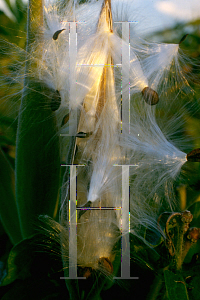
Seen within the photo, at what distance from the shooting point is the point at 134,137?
47 centimetres

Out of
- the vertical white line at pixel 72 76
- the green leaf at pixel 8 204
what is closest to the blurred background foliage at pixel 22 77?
the green leaf at pixel 8 204

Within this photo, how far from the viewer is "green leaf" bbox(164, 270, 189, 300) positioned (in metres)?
0.42

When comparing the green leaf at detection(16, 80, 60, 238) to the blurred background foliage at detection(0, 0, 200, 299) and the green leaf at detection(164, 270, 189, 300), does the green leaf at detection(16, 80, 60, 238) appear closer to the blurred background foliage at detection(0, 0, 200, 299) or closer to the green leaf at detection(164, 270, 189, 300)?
the blurred background foliage at detection(0, 0, 200, 299)

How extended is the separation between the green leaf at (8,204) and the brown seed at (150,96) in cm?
39

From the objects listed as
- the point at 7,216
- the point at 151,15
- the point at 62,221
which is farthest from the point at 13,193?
the point at 151,15

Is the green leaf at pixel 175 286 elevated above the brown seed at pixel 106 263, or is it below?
below

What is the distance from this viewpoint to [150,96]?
0.49 meters

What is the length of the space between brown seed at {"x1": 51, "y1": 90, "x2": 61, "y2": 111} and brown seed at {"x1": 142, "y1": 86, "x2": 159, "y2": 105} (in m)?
0.20

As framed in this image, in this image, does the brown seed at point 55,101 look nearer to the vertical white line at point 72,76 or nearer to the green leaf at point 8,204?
the vertical white line at point 72,76

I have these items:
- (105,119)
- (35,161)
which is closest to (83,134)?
(105,119)

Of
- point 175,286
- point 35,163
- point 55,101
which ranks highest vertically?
point 55,101

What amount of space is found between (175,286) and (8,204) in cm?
43

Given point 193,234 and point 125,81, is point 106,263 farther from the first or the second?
point 125,81

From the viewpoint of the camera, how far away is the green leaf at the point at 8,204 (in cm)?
54
